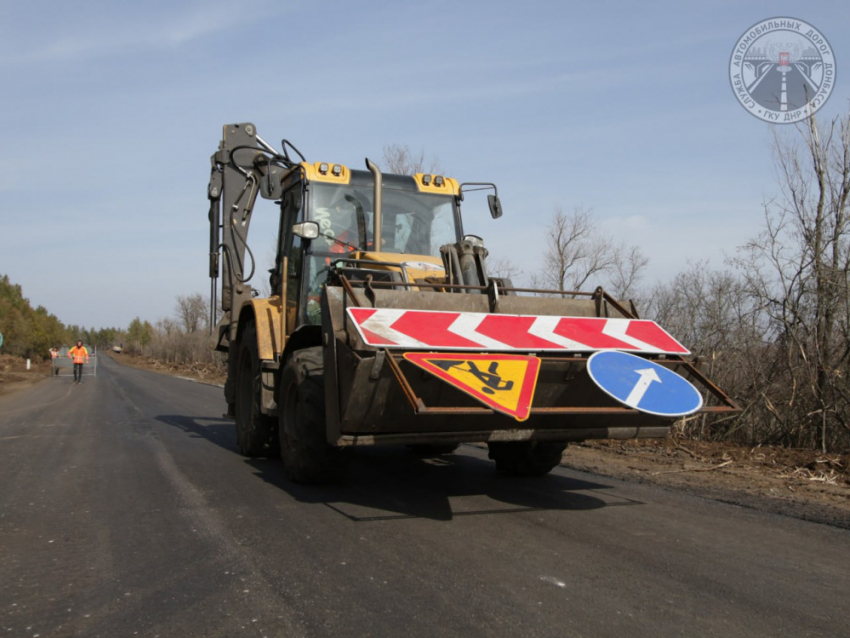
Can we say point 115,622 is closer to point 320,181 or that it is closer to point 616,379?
point 616,379

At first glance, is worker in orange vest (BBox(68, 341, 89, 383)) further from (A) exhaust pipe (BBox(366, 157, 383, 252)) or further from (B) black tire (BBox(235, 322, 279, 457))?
(A) exhaust pipe (BBox(366, 157, 383, 252))

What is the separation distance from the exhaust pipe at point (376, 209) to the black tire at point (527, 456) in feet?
8.12

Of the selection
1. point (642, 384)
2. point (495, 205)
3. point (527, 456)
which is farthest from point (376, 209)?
point (642, 384)

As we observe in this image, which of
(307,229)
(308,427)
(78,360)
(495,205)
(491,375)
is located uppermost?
(495,205)

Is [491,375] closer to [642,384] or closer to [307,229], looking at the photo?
[642,384]

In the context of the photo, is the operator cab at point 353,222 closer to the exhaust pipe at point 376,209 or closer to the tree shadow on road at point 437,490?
the exhaust pipe at point 376,209

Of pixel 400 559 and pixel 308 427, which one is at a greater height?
pixel 308 427

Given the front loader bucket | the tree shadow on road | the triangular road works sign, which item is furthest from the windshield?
the triangular road works sign

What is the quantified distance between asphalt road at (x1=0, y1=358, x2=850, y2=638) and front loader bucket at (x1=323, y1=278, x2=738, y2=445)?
727 mm

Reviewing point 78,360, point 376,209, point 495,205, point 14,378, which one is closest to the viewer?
point 376,209

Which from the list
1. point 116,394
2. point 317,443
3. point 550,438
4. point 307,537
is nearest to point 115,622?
point 307,537

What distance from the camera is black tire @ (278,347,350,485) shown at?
663cm

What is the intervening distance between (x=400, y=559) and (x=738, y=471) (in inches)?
200

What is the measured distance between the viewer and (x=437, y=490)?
711 cm
